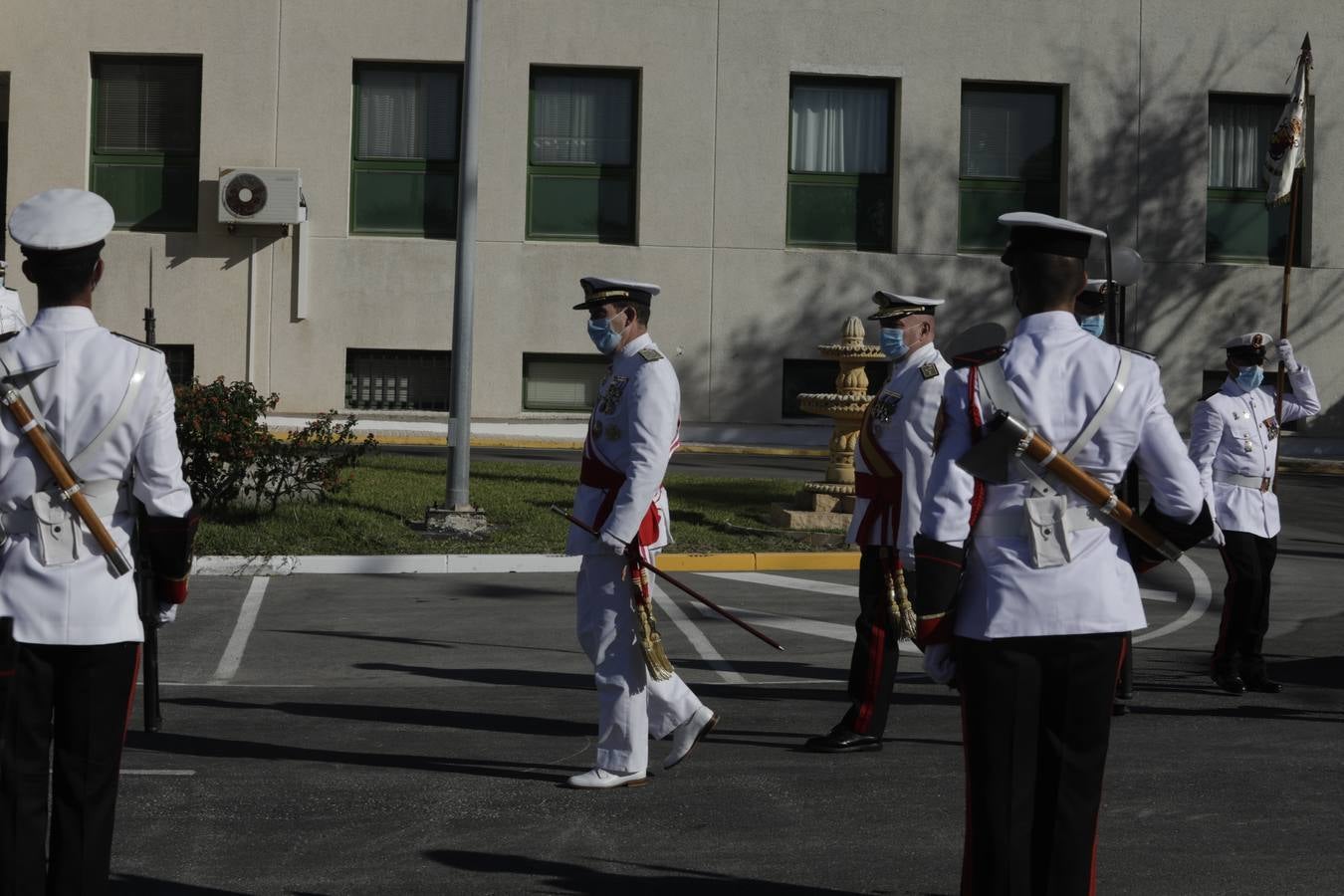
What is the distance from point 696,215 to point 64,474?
66.2ft

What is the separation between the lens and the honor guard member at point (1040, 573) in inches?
171

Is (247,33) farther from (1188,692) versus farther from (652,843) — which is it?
(652,843)

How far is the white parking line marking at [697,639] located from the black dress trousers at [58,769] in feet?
14.5

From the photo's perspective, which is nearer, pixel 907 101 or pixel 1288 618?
pixel 1288 618

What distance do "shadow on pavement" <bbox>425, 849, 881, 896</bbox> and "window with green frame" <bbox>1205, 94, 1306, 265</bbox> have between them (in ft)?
71.6

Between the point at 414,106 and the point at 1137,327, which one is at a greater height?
the point at 414,106

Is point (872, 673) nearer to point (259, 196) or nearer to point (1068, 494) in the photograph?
point (1068, 494)

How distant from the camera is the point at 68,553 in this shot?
4.47 m

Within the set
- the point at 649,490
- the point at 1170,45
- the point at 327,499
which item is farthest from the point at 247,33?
the point at 649,490

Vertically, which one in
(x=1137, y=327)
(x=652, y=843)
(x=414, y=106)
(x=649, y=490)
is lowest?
(x=652, y=843)

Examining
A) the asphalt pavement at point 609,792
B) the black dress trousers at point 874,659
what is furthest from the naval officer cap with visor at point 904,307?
the asphalt pavement at point 609,792

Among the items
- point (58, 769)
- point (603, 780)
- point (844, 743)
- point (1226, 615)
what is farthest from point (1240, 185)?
point (58, 769)

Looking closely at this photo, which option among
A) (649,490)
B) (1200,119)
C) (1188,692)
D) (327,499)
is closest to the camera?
(649,490)

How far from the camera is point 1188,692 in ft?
30.2
